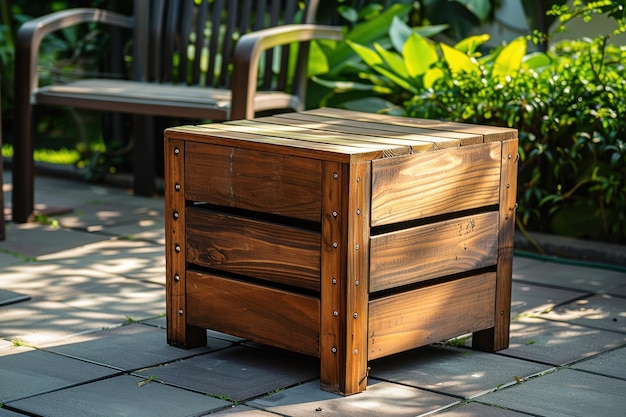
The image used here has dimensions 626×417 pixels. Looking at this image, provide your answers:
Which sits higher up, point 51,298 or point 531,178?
point 531,178

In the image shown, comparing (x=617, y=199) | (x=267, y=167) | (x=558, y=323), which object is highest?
(x=267, y=167)

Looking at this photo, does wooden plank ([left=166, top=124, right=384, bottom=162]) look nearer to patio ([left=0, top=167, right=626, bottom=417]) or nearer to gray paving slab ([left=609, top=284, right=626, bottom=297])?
patio ([left=0, top=167, right=626, bottom=417])

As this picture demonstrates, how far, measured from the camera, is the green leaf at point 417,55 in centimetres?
434

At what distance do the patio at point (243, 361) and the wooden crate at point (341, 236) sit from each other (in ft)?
0.31

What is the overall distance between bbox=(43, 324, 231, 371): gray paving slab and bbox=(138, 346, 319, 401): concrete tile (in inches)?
2.0

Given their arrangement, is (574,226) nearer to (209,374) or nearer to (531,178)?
(531,178)

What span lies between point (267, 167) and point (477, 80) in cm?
175

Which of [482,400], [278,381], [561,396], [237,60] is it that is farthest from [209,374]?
[237,60]

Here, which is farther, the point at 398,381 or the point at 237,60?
the point at 237,60

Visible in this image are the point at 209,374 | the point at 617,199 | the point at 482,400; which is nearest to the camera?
the point at 482,400

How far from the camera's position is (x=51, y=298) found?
3.27 metres

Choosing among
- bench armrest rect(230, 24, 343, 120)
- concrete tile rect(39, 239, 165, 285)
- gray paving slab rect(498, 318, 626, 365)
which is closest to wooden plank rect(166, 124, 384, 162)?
gray paving slab rect(498, 318, 626, 365)

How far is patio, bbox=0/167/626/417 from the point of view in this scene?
235cm

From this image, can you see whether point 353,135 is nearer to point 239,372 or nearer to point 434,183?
point 434,183
